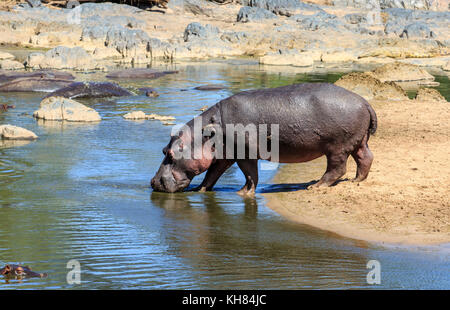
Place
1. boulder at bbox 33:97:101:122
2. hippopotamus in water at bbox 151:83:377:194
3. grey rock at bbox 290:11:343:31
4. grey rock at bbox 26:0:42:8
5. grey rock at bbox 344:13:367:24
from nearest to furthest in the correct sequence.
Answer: hippopotamus in water at bbox 151:83:377:194, boulder at bbox 33:97:101:122, grey rock at bbox 290:11:343:31, grey rock at bbox 26:0:42:8, grey rock at bbox 344:13:367:24

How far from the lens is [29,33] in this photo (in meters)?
32.2

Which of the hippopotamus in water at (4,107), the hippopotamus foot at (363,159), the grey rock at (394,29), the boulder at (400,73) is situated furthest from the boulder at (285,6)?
the hippopotamus foot at (363,159)

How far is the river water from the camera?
5.27m

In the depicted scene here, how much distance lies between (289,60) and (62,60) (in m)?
9.80

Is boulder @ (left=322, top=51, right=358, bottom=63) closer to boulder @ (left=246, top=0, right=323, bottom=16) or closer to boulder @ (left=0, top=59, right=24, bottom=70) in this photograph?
boulder @ (left=246, top=0, right=323, bottom=16)

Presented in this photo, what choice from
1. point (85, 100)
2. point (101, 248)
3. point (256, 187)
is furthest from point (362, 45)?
point (101, 248)

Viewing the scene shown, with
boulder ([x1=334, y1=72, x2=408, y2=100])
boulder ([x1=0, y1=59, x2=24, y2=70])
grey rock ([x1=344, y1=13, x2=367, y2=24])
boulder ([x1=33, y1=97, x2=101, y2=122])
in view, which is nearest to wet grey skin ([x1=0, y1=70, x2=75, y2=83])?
boulder ([x1=0, y1=59, x2=24, y2=70])

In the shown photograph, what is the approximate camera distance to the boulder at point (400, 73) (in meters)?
21.1

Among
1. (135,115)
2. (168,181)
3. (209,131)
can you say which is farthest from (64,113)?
(209,131)

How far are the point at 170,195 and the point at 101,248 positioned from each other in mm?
2282

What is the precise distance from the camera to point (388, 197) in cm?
770

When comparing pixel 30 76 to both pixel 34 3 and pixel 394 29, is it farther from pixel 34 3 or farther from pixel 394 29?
pixel 394 29

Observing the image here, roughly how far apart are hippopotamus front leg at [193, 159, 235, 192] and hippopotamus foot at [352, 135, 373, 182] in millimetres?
1504

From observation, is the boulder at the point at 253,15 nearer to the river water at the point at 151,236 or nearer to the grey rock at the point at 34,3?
the grey rock at the point at 34,3
